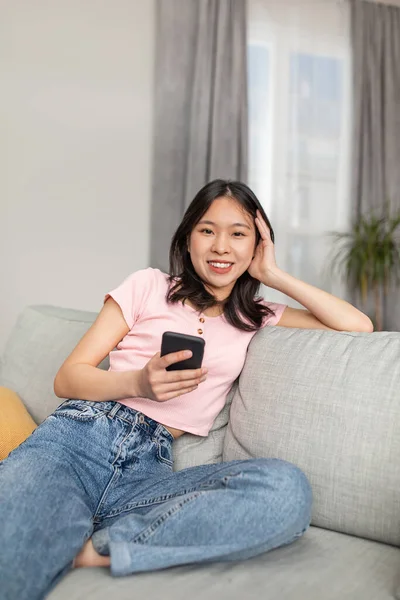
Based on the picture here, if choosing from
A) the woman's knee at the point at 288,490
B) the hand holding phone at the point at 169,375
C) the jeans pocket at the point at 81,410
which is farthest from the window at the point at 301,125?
the woman's knee at the point at 288,490

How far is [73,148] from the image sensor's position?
4.32m

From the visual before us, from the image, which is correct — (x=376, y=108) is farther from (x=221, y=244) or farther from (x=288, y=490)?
(x=288, y=490)

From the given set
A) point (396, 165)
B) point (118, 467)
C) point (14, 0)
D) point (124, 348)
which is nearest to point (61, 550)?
point (118, 467)

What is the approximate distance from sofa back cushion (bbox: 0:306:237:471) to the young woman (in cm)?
33

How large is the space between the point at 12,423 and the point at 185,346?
2.27 ft

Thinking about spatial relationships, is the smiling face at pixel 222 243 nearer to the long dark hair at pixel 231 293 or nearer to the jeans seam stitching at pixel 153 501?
the long dark hair at pixel 231 293

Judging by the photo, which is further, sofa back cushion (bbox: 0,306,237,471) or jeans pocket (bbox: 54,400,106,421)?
sofa back cushion (bbox: 0,306,237,471)

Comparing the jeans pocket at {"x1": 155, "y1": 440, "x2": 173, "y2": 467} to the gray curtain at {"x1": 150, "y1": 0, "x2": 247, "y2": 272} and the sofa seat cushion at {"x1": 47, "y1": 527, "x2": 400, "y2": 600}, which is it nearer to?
the sofa seat cushion at {"x1": 47, "y1": 527, "x2": 400, "y2": 600}

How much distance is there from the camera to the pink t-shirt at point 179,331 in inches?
66.7

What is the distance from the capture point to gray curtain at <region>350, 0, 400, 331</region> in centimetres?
513

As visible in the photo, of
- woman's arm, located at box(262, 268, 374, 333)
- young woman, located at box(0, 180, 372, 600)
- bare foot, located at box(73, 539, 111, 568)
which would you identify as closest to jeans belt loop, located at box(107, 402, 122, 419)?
young woman, located at box(0, 180, 372, 600)

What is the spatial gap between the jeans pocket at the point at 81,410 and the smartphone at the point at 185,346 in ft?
0.85

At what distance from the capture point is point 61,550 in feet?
3.99

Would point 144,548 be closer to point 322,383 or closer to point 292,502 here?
point 292,502
